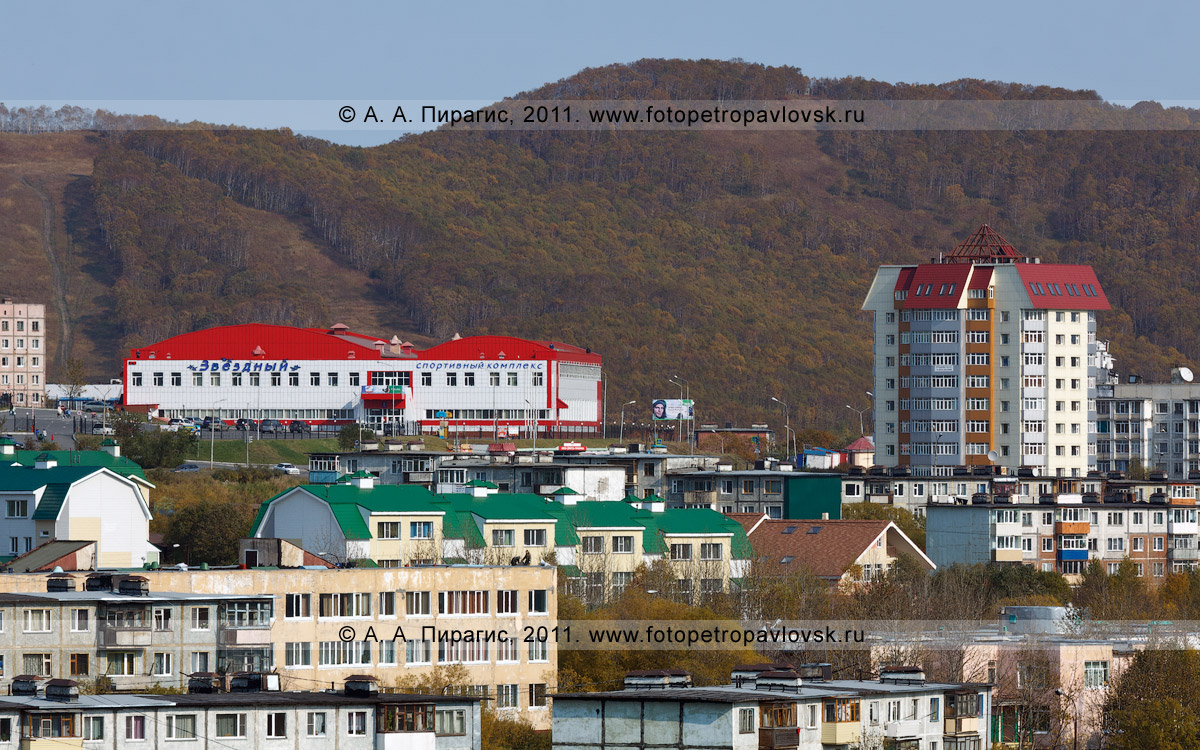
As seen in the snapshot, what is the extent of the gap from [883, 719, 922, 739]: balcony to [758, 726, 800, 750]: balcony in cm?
369

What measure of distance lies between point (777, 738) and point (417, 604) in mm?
20827

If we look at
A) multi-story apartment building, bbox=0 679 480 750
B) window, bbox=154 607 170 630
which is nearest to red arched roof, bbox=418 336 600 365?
window, bbox=154 607 170 630

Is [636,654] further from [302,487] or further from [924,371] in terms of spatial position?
[924,371]

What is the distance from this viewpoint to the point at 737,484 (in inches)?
3979

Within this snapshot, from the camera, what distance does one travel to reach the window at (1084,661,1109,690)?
55.4 meters

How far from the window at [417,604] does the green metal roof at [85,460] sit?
21.6 m

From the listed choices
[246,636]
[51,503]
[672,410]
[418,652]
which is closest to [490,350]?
[672,410]

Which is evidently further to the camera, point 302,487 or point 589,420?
point 589,420

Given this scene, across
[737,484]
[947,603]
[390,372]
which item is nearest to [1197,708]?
[947,603]

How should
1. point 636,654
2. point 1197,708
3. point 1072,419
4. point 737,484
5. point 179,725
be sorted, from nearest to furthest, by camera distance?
point 179,725 < point 1197,708 < point 636,654 < point 737,484 < point 1072,419

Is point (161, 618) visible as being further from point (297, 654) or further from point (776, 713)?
point (776, 713)

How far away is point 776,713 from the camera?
38875 mm

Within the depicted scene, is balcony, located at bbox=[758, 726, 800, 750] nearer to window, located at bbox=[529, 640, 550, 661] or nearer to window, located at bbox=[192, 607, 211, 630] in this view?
window, located at bbox=[192, 607, 211, 630]

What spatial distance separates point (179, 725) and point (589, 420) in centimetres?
12169
